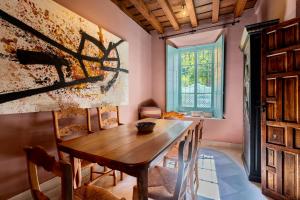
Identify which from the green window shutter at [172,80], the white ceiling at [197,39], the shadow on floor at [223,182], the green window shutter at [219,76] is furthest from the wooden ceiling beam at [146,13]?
the shadow on floor at [223,182]

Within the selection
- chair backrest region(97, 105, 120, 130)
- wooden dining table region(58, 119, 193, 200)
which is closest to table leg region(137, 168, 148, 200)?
wooden dining table region(58, 119, 193, 200)

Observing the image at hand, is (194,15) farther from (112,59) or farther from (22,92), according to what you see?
(22,92)

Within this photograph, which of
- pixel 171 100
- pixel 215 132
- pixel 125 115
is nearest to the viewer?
pixel 125 115

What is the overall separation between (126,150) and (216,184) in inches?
Answer: 61.8

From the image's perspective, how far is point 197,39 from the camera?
4020 millimetres

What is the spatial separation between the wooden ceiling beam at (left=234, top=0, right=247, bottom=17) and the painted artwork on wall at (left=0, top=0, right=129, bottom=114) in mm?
2370

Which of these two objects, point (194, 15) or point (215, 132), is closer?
point (194, 15)

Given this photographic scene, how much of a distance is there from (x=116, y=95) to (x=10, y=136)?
5.12 ft

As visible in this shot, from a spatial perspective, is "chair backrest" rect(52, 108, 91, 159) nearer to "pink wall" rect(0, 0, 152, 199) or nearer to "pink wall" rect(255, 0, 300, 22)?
"pink wall" rect(0, 0, 152, 199)

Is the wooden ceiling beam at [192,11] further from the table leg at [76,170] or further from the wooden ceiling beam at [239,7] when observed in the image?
the table leg at [76,170]

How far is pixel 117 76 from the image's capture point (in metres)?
2.86

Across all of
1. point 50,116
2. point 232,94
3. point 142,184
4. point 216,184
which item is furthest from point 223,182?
point 50,116

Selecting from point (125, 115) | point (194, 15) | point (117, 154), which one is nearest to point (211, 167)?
point (125, 115)

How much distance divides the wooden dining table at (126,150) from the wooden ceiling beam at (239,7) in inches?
106
